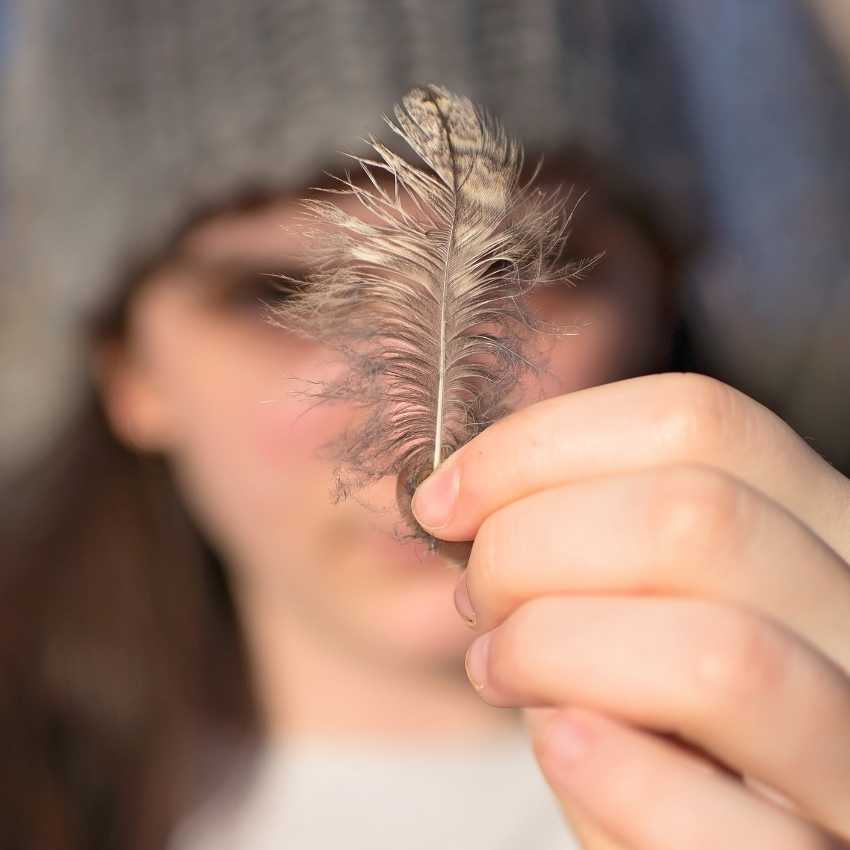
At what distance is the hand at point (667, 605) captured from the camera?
61 centimetres

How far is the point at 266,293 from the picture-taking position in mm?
1633

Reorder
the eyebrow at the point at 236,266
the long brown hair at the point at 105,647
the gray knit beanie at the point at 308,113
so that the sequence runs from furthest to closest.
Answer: the long brown hair at the point at 105,647
the eyebrow at the point at 236,266
the gray knit beanie at the point at 308,113

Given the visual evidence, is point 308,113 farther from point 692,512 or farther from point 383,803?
point 383,803

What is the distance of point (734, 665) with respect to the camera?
61 centimetres

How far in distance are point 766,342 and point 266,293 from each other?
4.26ft

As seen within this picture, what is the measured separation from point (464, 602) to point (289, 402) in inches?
35.0

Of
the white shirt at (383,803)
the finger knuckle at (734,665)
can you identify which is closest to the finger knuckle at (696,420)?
the finger knuckle at (734,665)

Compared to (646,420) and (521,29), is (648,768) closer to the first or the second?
(646,420)

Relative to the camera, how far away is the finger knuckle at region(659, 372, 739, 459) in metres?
0.67

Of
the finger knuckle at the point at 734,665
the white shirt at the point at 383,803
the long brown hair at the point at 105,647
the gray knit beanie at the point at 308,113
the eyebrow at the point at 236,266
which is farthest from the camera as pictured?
the long brown hair at the point at 105,647

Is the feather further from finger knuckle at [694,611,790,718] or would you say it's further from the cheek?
the cheek

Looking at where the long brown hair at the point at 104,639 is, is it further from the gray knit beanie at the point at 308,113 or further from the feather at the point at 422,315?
the feather at the point at 422,315

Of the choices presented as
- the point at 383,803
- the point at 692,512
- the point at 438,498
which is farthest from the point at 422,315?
the point at 383,803

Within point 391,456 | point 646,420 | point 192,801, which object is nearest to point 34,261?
point 192,801
